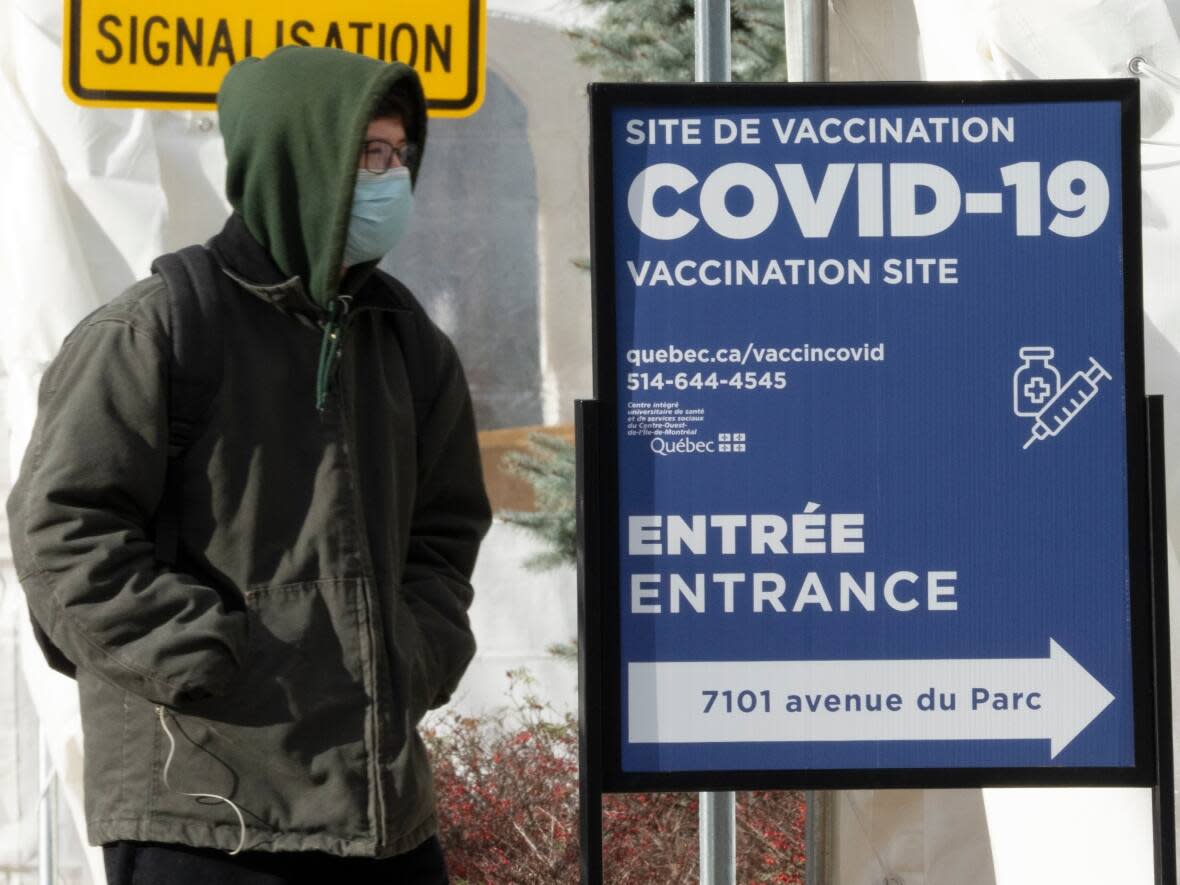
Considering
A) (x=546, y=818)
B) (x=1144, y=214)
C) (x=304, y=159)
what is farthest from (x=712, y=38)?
(x=546, y=818)

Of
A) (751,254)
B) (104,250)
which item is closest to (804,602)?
(751,254)

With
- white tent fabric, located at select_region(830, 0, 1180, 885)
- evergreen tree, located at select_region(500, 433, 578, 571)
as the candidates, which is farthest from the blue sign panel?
evergreen tree, located at select_region(500, 433, 578, 571)

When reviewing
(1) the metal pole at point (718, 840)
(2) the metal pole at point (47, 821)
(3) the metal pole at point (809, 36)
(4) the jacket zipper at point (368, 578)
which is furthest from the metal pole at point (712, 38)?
(2) the metal pole at point (47, 821)

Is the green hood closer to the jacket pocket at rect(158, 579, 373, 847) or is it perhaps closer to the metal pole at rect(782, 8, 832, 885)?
the jacket pocket at rect(158, 579, 373, 847)

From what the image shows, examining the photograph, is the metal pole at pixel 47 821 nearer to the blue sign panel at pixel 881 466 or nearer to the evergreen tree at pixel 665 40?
the blue sign panel at pixel 881 466

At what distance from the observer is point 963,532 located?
2301 millimetres

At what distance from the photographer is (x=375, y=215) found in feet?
7.48

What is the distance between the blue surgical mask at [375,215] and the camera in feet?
7.47

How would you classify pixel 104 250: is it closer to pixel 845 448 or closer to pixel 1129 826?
pixel 845 448

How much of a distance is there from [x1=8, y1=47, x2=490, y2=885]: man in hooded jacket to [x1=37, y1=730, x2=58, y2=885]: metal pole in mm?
1732

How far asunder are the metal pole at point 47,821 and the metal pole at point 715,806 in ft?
5.92

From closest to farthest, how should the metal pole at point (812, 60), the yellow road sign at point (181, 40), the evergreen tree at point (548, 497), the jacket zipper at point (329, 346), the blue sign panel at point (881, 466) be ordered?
the jacket zipper at point (329, 346), the blue sign panel at point (881, 466), the metal pole at point (812, 60), the yellow road sign at point (181, 40), the evergreen tree at point (548, 497)

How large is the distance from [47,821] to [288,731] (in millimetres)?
1966

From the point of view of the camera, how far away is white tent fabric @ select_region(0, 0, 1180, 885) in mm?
2926
